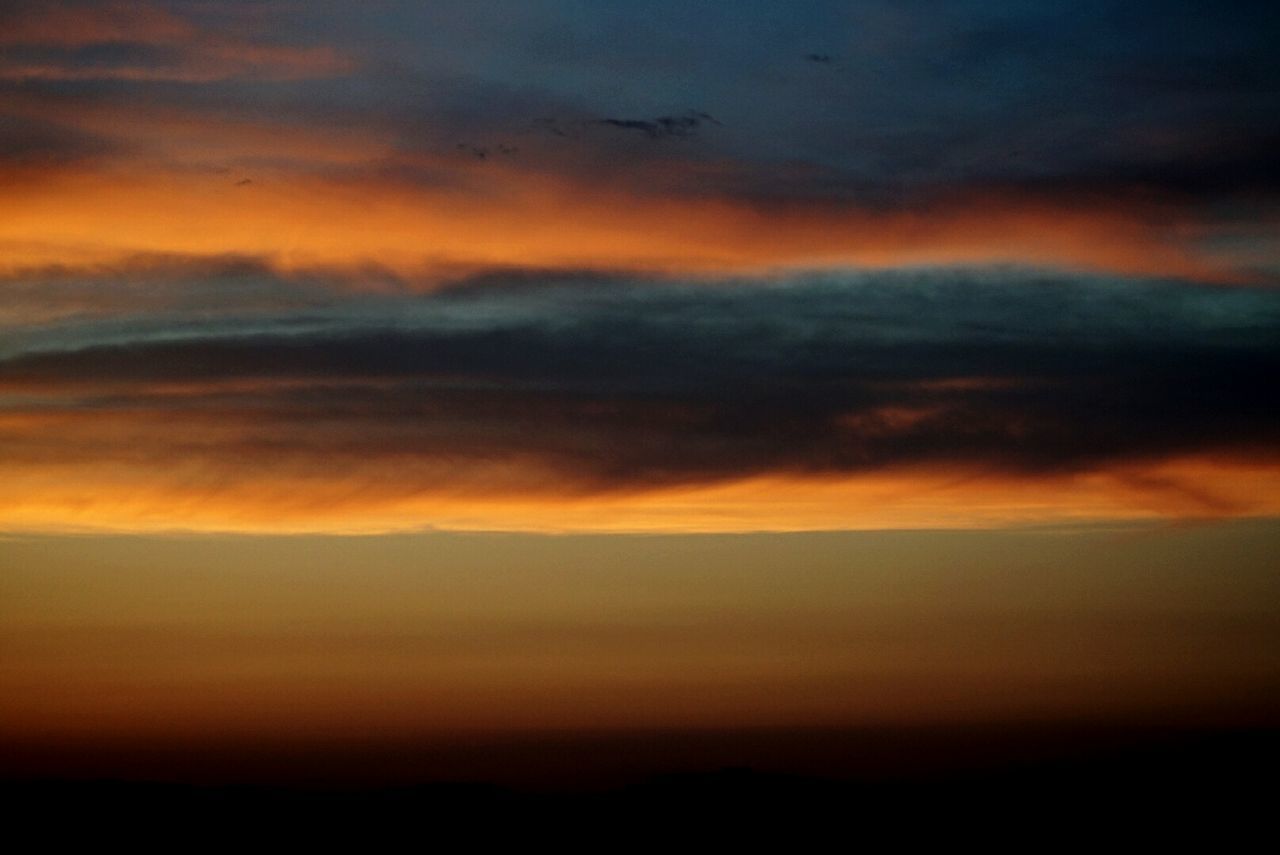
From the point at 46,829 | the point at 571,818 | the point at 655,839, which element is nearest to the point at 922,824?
the point at 655,839

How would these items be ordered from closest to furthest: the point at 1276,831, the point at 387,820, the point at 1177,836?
the point at 1276,831 → the point at 1177,836 → the point at 387,820

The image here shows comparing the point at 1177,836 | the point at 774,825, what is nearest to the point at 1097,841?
the point at 1177,836

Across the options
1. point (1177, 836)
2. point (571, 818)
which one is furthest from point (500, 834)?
point (1177, 836)

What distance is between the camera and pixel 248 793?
5162 cm

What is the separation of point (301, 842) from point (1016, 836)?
24965mm

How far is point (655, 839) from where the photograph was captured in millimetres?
51688

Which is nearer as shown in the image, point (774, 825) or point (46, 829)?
point (46, 829)

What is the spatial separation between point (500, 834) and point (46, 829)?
602 inches

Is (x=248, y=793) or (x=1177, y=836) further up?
(x=248, y=793)

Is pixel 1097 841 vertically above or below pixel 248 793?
below

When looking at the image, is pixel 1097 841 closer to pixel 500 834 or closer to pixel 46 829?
pixel 500 834

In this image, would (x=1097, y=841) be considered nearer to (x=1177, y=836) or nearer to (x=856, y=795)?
(x=1177, y=836)

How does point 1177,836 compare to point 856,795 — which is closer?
point 1177,836

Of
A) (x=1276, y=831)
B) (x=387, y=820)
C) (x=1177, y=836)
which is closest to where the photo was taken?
(x=1276, y=831)
